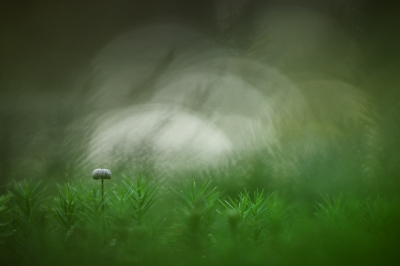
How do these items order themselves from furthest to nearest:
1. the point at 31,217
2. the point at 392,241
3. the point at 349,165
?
the point at 31,217 → the point at 349,165 → the point at 392,241

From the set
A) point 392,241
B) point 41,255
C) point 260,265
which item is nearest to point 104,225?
point 41,255

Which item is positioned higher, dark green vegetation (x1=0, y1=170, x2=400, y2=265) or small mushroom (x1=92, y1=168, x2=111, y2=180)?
small mushroom (x1=92, y1=168, x2=111, y2=180)

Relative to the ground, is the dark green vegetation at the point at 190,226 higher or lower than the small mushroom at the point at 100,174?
lower

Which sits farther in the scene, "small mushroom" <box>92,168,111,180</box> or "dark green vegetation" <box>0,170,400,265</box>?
"small mushroom" <box>92,168,111,180</box>

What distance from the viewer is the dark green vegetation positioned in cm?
27

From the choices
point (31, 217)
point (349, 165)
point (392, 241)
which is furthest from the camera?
point (31, 217)

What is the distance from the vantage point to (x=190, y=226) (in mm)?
371

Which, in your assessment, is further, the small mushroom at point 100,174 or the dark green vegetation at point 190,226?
the small mushroom at point 100,174

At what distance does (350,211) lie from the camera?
353 millimetres

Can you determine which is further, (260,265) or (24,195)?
(24,195)

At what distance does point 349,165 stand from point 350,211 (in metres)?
0.05

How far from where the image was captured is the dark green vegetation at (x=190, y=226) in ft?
0.90

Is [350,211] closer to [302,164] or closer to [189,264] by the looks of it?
[302,164]

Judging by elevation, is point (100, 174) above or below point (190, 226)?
above
